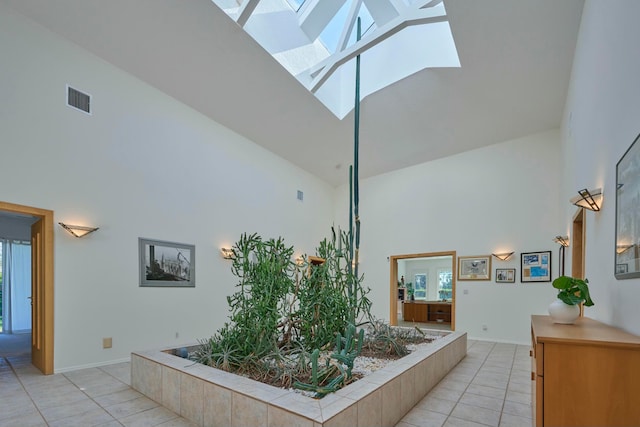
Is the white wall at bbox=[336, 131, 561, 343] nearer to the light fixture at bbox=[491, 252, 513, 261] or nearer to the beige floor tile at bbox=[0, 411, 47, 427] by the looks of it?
the light fixture at bbox=[491, 252, 513, 261]

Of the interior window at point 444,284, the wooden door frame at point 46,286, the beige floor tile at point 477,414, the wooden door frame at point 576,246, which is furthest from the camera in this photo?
the interior window at point 444,284

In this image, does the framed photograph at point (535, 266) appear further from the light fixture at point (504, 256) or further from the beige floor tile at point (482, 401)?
the beige floor tile at point (482, 401)

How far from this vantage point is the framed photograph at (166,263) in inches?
213

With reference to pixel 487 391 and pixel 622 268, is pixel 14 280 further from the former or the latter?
pixel 622 268

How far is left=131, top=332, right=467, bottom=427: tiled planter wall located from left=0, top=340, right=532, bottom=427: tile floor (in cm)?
13

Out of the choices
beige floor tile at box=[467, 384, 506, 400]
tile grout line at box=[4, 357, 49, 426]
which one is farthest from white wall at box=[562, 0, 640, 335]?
tile grout line at box=[4, 357, 49, 426]

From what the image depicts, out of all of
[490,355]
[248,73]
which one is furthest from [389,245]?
[248,73]

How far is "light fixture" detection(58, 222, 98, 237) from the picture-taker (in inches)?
176

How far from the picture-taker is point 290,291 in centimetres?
378

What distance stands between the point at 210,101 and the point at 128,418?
516cm

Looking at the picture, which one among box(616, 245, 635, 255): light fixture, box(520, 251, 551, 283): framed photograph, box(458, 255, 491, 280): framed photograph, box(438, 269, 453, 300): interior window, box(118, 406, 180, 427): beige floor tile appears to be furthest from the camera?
box(438, 269, 453, 300): interior window

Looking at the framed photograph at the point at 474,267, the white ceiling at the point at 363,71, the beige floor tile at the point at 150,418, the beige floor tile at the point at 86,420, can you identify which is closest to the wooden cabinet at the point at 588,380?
the beige floor tile at the point at 150,418

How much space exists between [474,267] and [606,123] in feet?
16.8

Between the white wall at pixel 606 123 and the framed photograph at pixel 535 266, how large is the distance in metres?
2.87
